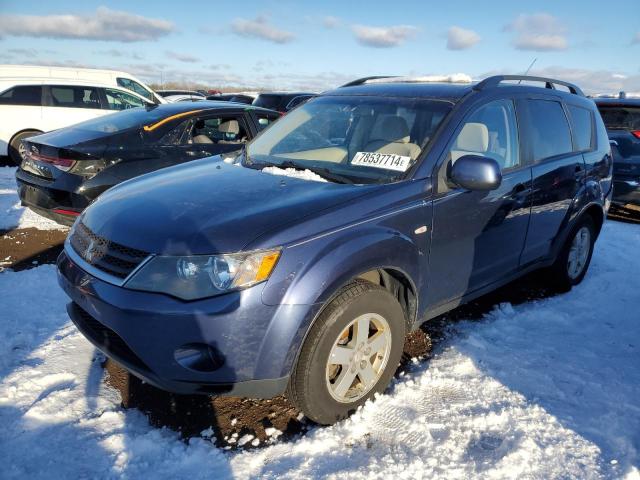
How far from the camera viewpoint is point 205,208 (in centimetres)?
247

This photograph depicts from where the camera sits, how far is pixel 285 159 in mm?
3320

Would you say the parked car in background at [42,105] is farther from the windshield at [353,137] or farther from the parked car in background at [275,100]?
the windshield at [353,137]

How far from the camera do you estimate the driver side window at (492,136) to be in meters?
3.12

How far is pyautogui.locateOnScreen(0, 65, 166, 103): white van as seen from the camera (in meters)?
11.2

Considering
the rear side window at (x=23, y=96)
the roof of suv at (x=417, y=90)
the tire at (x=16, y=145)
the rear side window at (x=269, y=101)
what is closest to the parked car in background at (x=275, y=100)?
the rear side window at (x=269, y=101)

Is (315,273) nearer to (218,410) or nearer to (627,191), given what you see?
(218,410)

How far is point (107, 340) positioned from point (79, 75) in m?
12.1

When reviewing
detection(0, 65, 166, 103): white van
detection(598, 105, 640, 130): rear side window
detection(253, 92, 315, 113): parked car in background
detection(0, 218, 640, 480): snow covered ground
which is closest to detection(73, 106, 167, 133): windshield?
detection(0, 218, 640, 480): snow covered ground

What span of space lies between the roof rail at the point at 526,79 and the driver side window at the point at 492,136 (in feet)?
0.45

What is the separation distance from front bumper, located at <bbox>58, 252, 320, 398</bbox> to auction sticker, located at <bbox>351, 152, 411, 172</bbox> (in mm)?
1075

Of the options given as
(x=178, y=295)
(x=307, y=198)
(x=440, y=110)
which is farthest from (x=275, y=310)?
(x=440, y=110)

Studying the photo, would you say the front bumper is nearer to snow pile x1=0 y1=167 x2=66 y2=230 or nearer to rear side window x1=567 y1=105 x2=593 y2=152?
rear side window x1=567 y1=105 x2=593 y2=152

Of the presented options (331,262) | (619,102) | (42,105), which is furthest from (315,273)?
(42,105)

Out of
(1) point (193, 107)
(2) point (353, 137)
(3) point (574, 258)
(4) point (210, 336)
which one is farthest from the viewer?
(1) point (193, 107)
